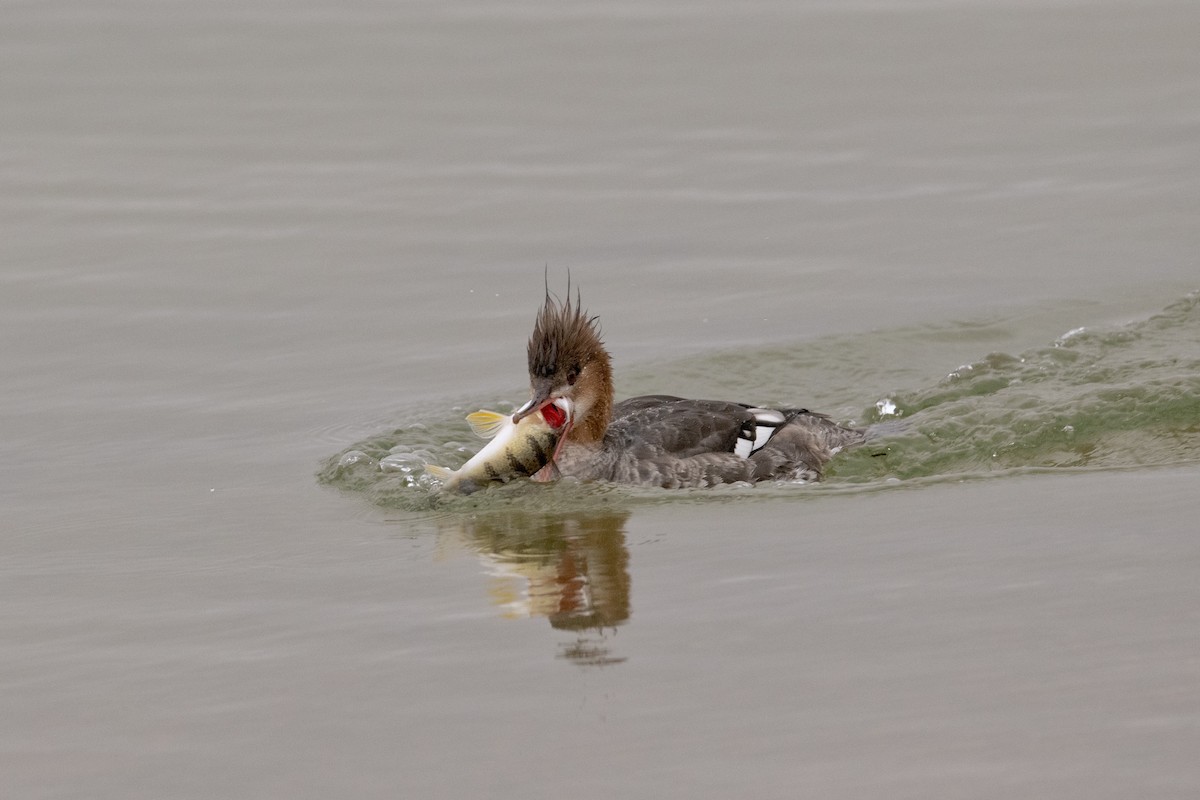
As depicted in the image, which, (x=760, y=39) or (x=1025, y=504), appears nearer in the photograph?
(x=1025, y=504)

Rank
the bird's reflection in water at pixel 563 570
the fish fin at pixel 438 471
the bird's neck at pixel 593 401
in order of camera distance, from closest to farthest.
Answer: the bird's reflection in water at pixel 563 570 < the fish fin at pixel 438 471 < the bird's neck at pixel 593 401

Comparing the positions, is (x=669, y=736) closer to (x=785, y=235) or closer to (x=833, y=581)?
(x=833, y=581)

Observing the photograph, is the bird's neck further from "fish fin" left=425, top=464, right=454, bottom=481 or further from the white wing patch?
"fish fin" left=425, top=464, right=454, bottom=481

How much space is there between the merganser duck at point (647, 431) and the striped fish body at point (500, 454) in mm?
103

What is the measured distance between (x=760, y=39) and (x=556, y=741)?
533 inches

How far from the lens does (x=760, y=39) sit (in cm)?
1842

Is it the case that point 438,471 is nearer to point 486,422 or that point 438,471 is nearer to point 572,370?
point 486,422

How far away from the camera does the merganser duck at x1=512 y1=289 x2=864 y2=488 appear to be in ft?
33.5

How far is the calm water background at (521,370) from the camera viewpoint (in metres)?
6.06

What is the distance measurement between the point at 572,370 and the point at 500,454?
0.75 m

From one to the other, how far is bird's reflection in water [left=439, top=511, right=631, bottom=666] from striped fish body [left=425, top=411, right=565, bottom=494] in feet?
1.39

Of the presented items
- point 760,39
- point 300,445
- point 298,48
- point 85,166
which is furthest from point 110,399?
point 760,39

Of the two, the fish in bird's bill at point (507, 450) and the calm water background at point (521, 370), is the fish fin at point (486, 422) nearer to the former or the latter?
the fish in bird's bill at point (507, 450)

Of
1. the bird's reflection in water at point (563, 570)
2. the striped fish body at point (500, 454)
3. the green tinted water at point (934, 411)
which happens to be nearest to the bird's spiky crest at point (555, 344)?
the striped fish body at point (500, 454)
